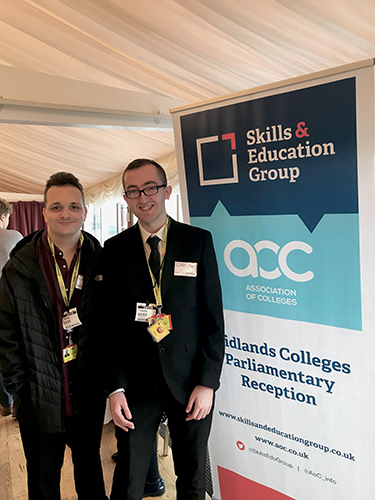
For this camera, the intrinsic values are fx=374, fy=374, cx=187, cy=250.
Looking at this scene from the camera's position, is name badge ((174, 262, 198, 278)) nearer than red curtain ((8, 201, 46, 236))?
Yes

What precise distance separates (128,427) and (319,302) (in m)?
0.96

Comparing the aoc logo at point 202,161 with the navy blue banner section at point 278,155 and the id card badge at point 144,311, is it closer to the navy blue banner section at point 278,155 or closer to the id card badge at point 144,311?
the navy blue banner section at point 278,155

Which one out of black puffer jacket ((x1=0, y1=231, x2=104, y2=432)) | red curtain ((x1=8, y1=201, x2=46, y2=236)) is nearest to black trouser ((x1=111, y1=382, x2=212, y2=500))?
black puffer jacket ((x1=0, y1=231, x2=104, y2=432))

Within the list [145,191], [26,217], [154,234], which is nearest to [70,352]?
[154,234]

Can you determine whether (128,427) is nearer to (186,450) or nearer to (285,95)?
(186,450)

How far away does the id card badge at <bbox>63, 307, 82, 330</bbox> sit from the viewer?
1578 mm

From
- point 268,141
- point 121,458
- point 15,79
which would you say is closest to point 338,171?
point 268,141

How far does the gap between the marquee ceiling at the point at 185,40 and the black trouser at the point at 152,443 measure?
74.0 inches

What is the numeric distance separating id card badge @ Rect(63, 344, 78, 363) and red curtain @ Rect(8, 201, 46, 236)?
9188 mm

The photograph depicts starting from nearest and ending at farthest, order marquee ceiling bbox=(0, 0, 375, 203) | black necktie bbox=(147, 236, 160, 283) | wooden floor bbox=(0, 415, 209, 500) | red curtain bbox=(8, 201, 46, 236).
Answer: black necktie bbox=(147, 236, 160, 283) → marquee ceiling bbox=(0, 0, 375, 203) → wooden floor bbox=(0, 415, 209, 500) → red curtain bbox=(8, 201, 46, 236)

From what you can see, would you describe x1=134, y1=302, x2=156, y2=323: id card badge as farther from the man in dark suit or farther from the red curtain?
the red curtain

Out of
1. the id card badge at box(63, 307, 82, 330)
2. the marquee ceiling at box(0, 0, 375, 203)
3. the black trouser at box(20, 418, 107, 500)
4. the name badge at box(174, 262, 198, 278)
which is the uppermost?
the marquee ceiling at box(0, 0, 375, 203)

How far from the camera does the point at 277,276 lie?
5.68 feet

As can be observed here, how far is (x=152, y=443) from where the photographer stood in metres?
1.60
